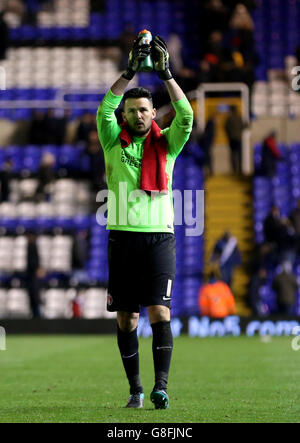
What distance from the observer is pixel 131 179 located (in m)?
6.52

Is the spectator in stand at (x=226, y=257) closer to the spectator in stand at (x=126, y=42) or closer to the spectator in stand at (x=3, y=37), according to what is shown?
the spectator in stand at (x=126, y=42)

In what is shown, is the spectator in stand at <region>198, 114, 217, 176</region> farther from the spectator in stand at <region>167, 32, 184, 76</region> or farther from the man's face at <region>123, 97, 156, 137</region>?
the man's face at <region>123, 97, 156, 137</region>

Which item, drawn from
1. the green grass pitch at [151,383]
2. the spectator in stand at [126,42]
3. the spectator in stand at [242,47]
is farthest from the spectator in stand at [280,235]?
the spectator in stand at [126,42]

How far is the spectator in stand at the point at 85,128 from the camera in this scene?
72.4 feet

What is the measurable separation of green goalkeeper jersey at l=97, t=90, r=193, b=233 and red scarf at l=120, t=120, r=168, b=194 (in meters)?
0.04

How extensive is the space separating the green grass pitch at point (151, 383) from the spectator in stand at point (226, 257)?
3.87 meters

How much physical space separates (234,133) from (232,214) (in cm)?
198

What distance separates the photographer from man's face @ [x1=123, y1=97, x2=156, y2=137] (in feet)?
21.4

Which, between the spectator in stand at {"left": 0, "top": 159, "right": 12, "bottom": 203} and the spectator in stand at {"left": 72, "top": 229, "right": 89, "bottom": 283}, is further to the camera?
the spectator in stand at {"left": 0, "top": 159, "right": 12, "bottom": 203}

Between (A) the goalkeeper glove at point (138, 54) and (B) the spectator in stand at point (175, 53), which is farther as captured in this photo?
(B) the spectator in stand at point (175, 53)

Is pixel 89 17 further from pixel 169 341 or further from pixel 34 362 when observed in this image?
pixel 169 341

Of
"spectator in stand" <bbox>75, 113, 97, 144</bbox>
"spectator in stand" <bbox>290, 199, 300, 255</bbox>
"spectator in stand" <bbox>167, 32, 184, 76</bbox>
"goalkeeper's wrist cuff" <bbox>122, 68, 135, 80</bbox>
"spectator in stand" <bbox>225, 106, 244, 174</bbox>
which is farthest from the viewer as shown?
"spectator in stand" <bbox>167, 32, 184, 76</bbox>

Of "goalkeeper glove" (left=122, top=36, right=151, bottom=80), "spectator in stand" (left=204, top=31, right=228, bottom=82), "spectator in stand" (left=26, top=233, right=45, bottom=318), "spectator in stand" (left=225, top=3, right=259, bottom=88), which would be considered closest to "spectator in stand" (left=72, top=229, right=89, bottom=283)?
"spectator in stand" (left=26, top=233, right=45, bottom=318)

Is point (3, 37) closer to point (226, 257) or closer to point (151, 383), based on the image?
point (226, 257)
